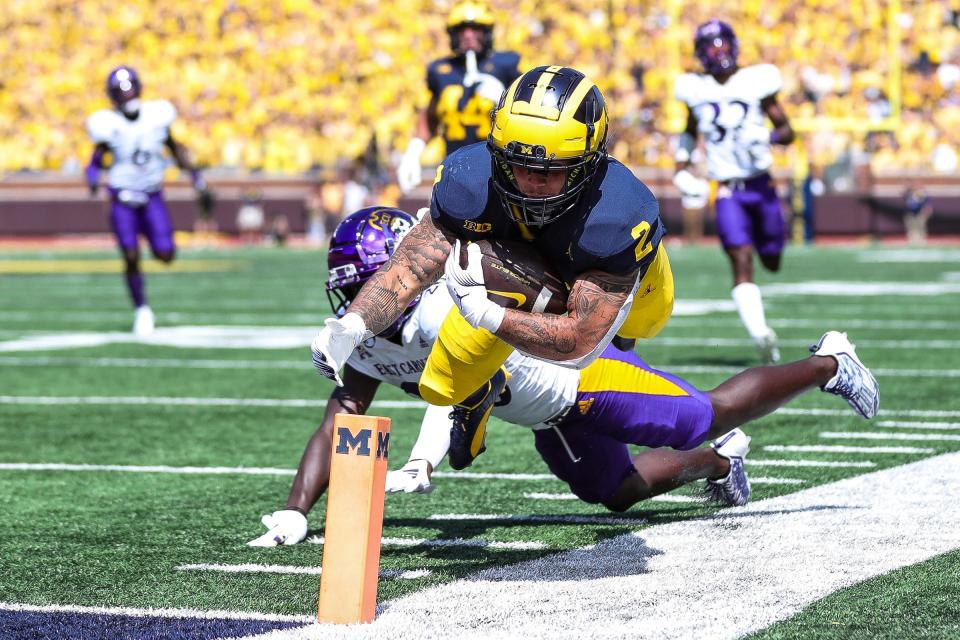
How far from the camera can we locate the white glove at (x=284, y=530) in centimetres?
411

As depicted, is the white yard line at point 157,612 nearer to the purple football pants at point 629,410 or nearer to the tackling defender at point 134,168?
the purple football pants at point 629,410

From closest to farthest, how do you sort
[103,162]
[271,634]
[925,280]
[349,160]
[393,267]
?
[271,634]
[393,267]
[103,162]
[925,280]
[349,160]

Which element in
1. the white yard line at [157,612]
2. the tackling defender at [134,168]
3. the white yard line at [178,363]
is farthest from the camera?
the tackling defender at [134,168]

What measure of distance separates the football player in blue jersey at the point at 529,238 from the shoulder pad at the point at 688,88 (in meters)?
5.78

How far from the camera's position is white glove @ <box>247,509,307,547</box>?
4.11 m

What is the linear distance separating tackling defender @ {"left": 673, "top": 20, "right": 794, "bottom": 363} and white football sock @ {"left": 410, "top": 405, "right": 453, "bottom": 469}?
4.57 meters

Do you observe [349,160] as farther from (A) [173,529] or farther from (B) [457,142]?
(A) [173,529]

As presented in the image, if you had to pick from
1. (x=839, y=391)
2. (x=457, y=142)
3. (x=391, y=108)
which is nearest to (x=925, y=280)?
(x=457, y=142)

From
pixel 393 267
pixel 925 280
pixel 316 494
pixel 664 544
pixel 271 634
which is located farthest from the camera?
pixel 925 280

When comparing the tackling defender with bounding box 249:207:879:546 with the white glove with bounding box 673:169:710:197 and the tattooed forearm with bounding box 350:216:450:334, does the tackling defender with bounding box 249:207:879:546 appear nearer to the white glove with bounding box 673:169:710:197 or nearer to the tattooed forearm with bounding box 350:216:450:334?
the tattooed forearm with bounding box 350:216:450:334

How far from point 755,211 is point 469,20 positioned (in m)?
1.89

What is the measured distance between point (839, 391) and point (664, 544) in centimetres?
74

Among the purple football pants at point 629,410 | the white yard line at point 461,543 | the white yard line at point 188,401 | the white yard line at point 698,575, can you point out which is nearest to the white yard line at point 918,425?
the white yard line at point 188,401

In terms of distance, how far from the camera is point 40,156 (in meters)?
30.9
